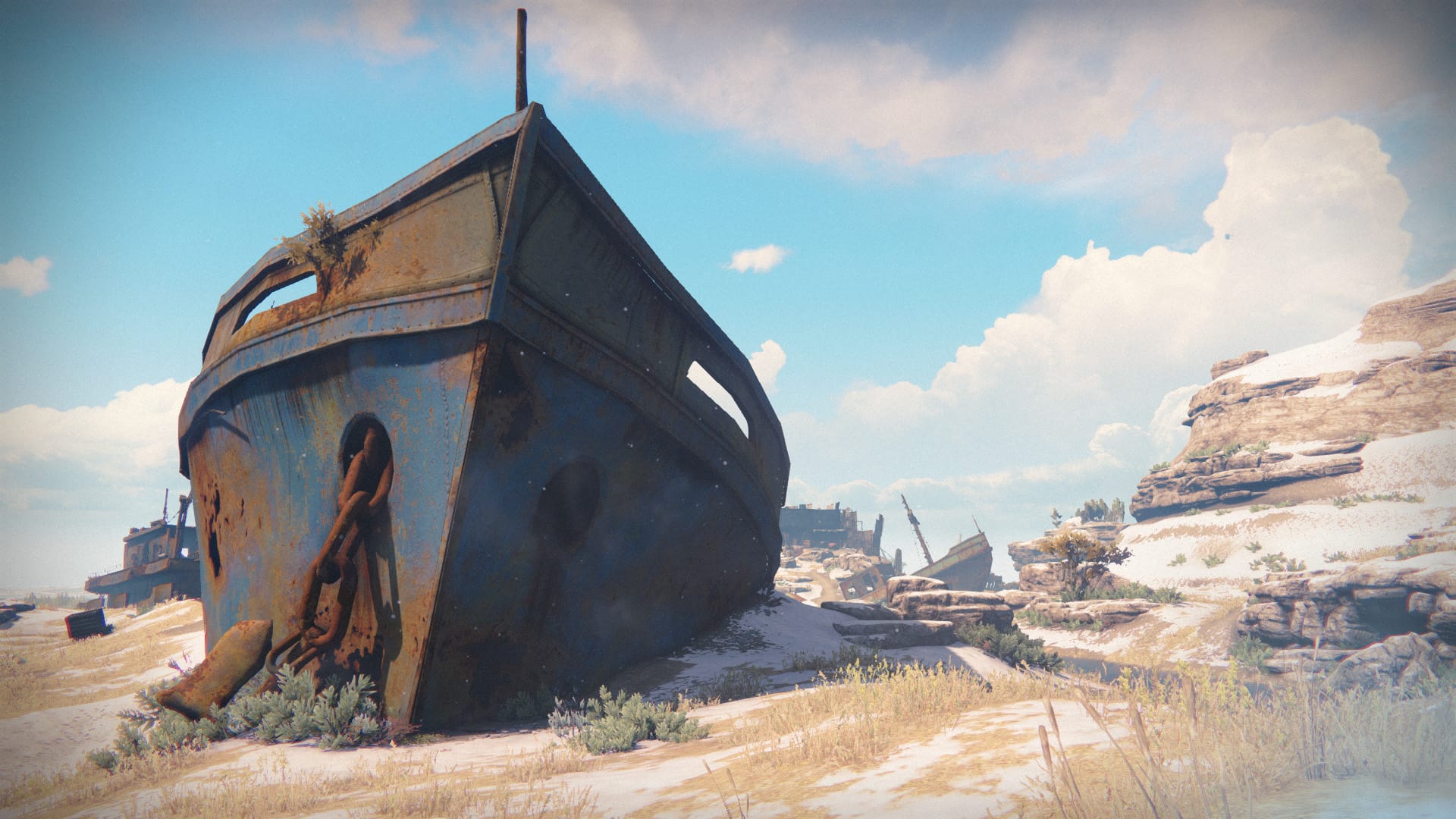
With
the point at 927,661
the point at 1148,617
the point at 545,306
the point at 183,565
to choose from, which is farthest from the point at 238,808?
the point at 183,565

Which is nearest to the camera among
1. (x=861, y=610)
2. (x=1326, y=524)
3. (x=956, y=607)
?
(x=861, y=610)

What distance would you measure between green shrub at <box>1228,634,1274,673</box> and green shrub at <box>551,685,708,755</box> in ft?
52.8

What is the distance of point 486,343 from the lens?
15.7 feet

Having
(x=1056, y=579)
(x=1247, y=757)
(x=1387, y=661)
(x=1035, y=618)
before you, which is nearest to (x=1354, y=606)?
(x=1387, y=661)

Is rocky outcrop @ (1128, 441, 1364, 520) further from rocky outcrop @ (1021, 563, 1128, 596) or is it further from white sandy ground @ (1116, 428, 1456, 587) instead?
rocky outcrop @ (1021, 563, 1128, 596)

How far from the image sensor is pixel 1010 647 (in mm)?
12219

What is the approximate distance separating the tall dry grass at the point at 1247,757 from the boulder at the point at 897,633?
8.34 m

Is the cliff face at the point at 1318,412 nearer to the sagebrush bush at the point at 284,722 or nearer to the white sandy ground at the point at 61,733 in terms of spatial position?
the sagebrush bush at the point at 284,722

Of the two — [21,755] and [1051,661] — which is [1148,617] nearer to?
[1051,661]

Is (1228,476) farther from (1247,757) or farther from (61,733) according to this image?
(61,733)

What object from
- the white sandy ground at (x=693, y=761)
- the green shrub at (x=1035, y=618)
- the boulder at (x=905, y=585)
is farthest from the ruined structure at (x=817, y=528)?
the white sandy ground at (x=693, y=761)

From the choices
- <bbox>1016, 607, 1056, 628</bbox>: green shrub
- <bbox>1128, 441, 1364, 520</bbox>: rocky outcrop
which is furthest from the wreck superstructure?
<bbox>1128, 441, 1364, 520</bbox>: rocky outcrop

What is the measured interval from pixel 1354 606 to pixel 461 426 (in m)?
20.3

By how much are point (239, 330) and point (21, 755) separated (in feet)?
17.3
